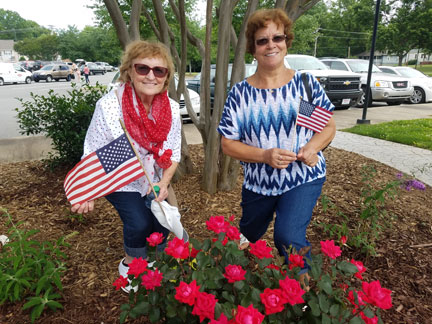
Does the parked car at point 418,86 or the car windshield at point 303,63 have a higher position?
the car windshield at point 303,63

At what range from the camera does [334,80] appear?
10.5 meters

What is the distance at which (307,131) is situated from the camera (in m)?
2.07

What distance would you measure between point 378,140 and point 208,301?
6.41 metres

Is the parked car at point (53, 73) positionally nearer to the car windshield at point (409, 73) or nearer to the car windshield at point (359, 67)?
the car windshield at point (359, 67)

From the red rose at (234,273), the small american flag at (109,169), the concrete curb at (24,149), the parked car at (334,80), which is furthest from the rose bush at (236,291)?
the parked car at (334,80)

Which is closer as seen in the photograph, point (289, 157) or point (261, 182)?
point (289, 157)

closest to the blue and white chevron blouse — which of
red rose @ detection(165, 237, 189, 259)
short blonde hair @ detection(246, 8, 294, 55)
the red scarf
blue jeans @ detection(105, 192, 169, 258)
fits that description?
short blonde hair @ detection(246, 8, 294, 55)

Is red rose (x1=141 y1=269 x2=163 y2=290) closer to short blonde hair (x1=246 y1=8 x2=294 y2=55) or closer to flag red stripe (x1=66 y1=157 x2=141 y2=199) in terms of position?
flag red stripe (x1=66 y1=157 x2=141 y2=199)

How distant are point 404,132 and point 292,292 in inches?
270

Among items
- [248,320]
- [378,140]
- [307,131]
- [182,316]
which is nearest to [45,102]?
[307,131]

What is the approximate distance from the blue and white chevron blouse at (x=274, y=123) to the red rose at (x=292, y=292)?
948 mm

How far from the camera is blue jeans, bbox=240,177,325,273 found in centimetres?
193

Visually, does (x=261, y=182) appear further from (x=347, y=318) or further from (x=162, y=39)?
(x=162, y=39)

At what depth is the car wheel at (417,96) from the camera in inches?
513
